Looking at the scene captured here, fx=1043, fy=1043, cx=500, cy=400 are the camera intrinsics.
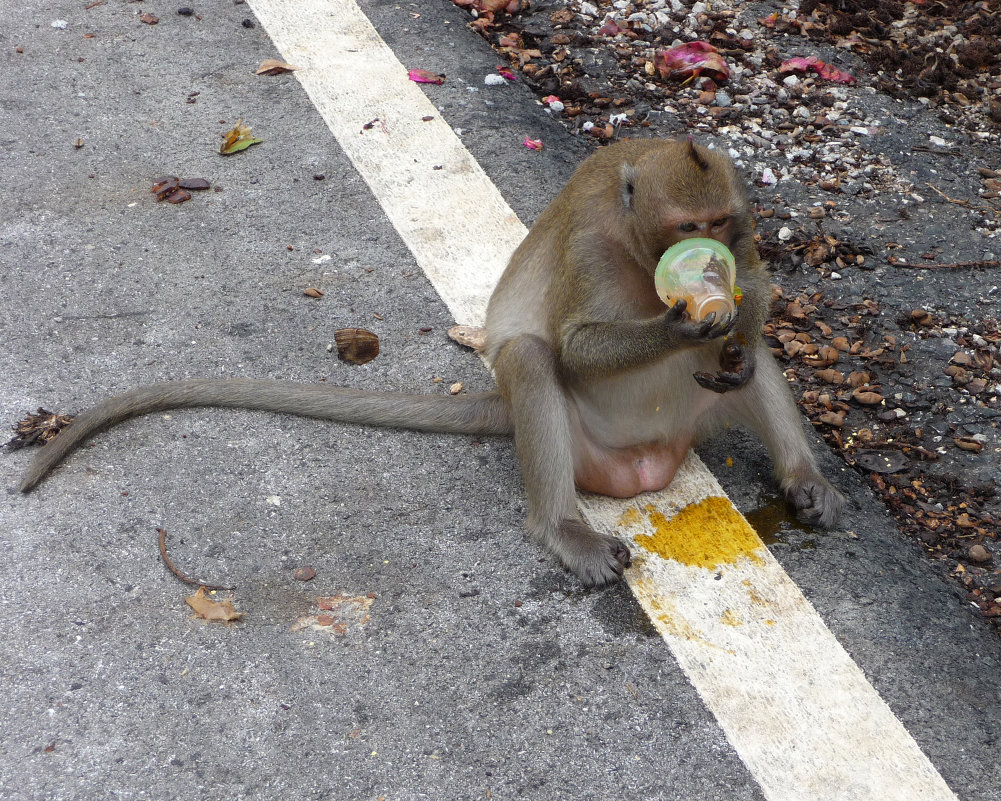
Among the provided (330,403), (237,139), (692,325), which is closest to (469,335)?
(330,403)

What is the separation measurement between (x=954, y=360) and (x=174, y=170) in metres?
3.31

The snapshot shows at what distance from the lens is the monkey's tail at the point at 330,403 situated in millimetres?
3434

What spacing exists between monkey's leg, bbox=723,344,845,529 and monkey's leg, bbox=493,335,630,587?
607mm

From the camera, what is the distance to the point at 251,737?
101 inches

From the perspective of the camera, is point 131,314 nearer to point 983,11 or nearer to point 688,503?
point 688,503

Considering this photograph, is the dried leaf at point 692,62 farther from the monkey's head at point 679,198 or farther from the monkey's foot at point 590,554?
the monkey's foot at point 590,554

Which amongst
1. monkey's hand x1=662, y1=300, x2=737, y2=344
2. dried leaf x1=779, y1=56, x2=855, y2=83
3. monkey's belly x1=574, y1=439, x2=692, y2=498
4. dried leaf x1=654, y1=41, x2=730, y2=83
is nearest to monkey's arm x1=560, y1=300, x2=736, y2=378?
monkey's hand x1=662, y1=300, x2=737, y2=344

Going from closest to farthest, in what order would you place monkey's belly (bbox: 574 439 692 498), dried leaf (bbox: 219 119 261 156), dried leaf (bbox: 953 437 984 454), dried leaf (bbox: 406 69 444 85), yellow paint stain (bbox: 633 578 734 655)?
1. yellow paint stain (bbox: 633 578 734 655)
2. monkey's belly (bbox: 574 439 692 498)
3. dried leaf (bbox: 953 437 984 454)
4. dried leaf (bbox: 219 119 261 156)
5. dried leaf (bbox: 406 69 444 85)

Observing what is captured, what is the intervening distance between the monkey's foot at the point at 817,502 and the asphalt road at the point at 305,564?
76 mm

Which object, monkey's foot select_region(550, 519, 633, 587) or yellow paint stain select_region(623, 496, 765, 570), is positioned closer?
monkey's foot select_region(550, 519, 633, 587)

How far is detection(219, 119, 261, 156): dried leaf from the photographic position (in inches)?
185

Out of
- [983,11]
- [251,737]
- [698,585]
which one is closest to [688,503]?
[698,585]

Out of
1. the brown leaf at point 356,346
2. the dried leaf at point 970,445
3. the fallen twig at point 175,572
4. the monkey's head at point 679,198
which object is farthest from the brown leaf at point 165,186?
the dried leaf at point 970,445

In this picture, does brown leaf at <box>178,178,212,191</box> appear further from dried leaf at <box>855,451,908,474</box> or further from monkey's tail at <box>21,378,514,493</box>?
dried leaf at <box>855,451,908,474</box>
